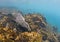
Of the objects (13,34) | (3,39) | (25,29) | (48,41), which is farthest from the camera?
(48,41)

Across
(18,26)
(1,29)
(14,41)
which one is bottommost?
(14,41)

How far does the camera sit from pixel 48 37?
12.7 m

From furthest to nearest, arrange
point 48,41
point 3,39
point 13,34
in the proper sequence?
point 48,41 < point 13,34 < point 3,39

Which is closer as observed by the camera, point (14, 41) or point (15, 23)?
point (14, 41)

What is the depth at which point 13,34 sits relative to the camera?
24.9 ft

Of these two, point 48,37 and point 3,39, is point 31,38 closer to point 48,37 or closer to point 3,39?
point 3,39

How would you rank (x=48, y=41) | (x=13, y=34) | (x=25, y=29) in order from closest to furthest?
(x=13, y=34), (x=25, y=29), (x=48, y=41)

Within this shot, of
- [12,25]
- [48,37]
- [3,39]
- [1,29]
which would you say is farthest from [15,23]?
[48,37]

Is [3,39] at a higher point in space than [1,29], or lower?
lower

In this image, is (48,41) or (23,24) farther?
(48,41)

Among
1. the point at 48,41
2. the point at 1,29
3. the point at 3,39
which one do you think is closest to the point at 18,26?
the point at 1,29

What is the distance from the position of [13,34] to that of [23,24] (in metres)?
1.97

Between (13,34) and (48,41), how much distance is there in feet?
16.8

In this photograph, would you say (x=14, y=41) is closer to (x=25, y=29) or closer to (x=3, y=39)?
(x=3, y=39)
